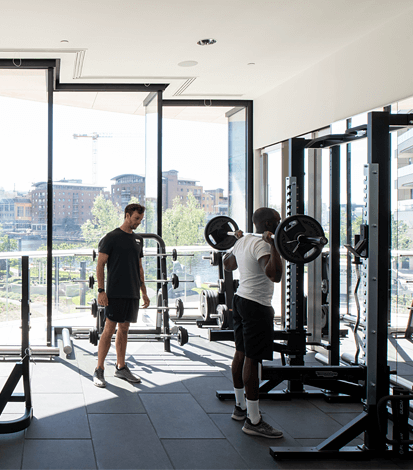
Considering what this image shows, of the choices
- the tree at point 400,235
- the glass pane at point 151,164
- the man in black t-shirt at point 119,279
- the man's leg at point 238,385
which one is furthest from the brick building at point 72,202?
the tree at point 400,235

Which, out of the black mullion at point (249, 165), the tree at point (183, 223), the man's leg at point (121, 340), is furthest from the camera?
the black mullion at point (249, 165)

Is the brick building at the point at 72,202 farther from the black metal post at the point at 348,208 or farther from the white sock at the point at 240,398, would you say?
the white sock at the point at 240,398

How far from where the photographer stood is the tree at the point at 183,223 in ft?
20.1

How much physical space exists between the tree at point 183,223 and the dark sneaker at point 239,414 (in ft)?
10.1

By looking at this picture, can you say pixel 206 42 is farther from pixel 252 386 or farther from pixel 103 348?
pixel 252 386

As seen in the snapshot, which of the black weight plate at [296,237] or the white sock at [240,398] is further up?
the black weight plate at [296,237]

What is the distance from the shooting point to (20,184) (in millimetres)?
5047

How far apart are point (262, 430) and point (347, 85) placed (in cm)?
282

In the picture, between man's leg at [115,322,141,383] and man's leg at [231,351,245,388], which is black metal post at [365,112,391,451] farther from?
man's leg at [115,322,141,383]

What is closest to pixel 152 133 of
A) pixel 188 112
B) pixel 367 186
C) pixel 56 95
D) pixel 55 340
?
pixel 188 112

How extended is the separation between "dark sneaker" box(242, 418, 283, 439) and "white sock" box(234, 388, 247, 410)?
22cm

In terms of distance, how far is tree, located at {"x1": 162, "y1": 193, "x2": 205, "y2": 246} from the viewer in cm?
611

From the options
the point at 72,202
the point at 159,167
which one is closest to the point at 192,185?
the point at 159,167

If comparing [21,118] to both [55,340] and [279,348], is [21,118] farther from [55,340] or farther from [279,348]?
[279,348]
